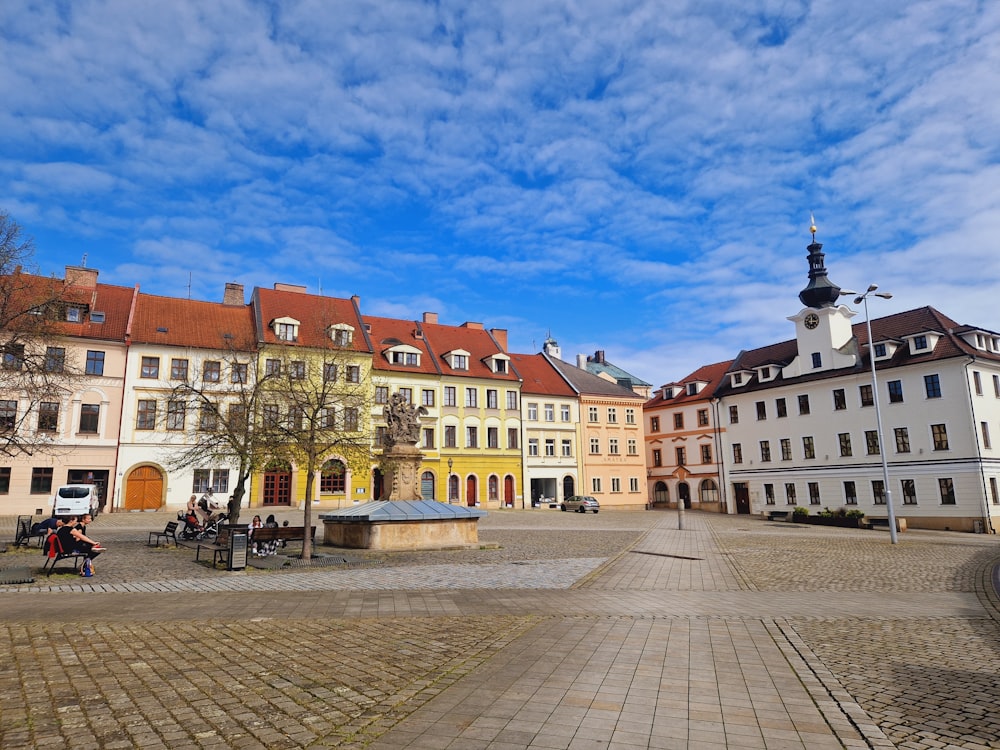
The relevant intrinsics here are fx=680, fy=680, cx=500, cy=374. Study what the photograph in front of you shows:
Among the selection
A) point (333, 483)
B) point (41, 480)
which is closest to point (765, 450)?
point (333, 483)

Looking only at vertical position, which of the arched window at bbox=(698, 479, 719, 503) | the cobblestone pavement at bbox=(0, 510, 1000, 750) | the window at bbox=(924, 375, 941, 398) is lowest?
the cobblestone pavement at bbox=(0, 510, 1000, 750)

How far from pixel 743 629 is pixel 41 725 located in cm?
801

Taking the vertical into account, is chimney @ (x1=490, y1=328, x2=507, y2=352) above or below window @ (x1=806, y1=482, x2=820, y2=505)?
above

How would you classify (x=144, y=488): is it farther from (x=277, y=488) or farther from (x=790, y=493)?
(x=790, y=493)

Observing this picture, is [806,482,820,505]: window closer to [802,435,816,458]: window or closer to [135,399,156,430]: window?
[802,435,816,458]: window

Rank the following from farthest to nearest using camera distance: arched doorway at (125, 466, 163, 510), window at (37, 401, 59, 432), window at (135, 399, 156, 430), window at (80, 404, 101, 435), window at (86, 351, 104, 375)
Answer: window at (135, 399, 156, 430)
window at (86, 351, 104, 375)
arched doorway at (125, 466, 163, 510)
window at (80, 404, 101, 435)
window at (37, 401, 59, 432)

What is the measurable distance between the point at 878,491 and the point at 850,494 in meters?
1.90

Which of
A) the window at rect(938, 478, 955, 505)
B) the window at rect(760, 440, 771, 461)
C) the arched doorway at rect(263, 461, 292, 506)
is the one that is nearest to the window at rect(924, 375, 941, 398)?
the window at rect(938, 478, 955, 505)

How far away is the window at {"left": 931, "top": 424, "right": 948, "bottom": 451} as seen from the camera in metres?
40.5

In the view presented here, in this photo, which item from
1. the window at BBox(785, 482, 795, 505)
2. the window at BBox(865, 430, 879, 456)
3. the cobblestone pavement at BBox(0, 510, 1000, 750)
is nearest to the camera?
the cobblestone pavement at BBox(0, 510, 1000, 750)

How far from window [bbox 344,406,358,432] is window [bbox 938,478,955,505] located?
3549 cm

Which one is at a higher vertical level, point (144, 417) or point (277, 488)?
point (144, 417)

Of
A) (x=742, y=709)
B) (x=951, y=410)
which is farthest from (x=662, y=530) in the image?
(x=742, y=709)

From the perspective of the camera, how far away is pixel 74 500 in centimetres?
3161
